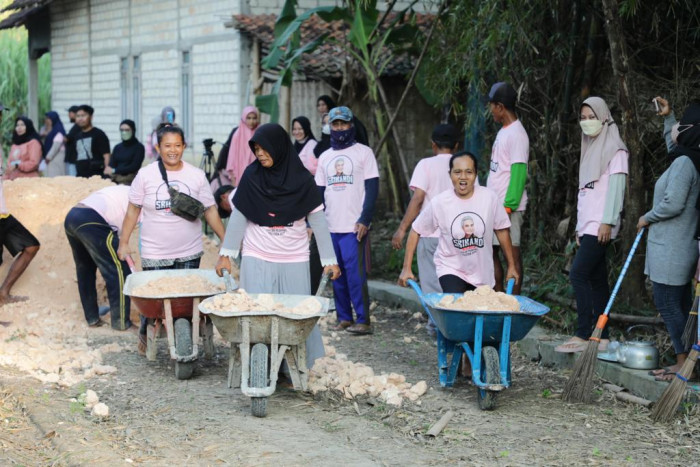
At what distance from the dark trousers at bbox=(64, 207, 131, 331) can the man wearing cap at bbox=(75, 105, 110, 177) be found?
5660 millimetres

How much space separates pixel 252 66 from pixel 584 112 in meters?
12.1

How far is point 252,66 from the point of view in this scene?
18.4 m

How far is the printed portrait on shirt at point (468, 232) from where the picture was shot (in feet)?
22.6

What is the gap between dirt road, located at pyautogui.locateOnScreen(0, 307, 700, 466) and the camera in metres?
5.46

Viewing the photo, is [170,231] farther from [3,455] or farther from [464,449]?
[464,449]

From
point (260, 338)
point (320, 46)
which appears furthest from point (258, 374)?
point (320, 46)

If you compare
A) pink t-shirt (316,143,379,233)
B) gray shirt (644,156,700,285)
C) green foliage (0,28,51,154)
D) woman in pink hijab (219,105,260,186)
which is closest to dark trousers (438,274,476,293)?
gray shirt (644,156,700,285)

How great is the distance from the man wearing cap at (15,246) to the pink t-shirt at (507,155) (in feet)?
15.3

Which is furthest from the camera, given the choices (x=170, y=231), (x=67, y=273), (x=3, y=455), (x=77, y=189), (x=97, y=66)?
(x=97, y=66)

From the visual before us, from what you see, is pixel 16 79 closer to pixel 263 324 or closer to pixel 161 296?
pixel 161 296

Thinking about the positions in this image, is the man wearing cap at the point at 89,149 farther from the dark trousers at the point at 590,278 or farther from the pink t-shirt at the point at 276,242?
the dark trousers at the point at 590,278

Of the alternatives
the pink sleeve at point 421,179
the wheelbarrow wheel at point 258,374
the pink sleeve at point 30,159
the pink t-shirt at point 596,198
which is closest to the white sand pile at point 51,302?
the wheelbarrow wheel at point 258,374

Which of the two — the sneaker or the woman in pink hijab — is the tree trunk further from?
the woman in pink hijab

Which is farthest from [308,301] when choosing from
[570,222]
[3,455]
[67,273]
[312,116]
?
[312,116]
